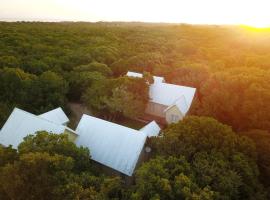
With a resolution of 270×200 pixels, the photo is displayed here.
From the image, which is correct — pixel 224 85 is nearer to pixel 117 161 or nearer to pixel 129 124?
pixel 129 124

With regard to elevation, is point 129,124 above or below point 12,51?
below

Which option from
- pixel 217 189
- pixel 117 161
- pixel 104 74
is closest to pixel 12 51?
pixel 104 74

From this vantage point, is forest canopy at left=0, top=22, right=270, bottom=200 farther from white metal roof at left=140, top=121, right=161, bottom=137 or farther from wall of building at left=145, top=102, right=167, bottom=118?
white metal roof at left=140, top=121, right=161, bottom=137

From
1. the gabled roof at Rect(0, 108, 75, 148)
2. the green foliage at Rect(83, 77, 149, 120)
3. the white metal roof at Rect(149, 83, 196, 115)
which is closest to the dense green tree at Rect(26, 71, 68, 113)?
the green foliage at Rect(83, 77, 149, 120)

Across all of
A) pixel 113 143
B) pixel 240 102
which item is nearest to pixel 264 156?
pixel 240 102

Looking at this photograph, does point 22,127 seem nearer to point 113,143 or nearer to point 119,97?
point 113,143
